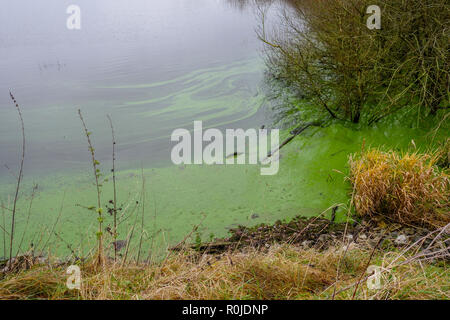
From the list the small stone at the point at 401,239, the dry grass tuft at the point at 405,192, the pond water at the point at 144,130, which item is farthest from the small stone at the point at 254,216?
the small stone at the point at 401,239

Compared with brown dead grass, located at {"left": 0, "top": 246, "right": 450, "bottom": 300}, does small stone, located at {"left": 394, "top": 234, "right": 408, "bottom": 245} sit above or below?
below

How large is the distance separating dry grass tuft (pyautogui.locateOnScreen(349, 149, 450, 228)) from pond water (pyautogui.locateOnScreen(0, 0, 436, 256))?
0.45 metres

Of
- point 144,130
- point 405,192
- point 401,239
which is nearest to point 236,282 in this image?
point 401,239

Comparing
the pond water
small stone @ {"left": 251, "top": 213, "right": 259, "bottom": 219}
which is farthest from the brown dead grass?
small stone @ {"left": 251, "top": 213, "right": 259, "bottom": 219}

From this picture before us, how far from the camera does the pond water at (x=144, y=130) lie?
366 cm

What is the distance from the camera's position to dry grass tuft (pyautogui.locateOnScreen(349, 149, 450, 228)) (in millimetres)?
3141

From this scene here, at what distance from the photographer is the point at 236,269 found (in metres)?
2.12

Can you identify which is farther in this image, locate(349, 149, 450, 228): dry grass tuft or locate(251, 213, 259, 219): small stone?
locate(251, 213, 259, 219): small stone

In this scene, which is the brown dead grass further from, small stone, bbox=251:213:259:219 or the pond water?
small stone, bbox=251:213:259:219

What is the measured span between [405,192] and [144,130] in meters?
3.81

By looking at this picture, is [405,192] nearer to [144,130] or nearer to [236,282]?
[236,282]

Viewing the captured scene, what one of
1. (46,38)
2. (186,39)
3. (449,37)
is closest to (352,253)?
(449,37)

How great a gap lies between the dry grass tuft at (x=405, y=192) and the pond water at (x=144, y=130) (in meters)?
0.45

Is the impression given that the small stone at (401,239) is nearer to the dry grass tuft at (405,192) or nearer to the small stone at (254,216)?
the dry grass tuft at (405,192)
